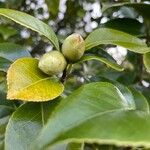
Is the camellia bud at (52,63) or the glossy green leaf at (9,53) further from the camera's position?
the glossy green leaf at (9,53)

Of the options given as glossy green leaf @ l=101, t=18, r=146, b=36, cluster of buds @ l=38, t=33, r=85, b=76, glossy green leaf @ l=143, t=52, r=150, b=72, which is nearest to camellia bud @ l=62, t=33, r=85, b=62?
cluster of buds @ l=38, t=33, r=85, b=76

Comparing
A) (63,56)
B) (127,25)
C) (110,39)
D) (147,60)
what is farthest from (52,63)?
(127,25)

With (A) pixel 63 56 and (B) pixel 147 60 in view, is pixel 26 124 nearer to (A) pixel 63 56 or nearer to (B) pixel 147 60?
(A) pixel 63 56

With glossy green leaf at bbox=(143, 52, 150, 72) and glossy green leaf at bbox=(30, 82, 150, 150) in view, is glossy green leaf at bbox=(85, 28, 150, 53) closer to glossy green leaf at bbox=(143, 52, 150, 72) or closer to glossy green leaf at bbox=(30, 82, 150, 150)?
glossy green leaf at bbox=(143, 52, 150, 72)

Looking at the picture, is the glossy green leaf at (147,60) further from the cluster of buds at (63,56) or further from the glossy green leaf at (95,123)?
the glossy green leaf at (95,123)

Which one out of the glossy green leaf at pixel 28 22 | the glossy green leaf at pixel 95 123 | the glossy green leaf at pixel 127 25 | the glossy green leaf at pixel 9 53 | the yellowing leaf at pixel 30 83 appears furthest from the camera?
the glossy green leaf at pixel 127 25

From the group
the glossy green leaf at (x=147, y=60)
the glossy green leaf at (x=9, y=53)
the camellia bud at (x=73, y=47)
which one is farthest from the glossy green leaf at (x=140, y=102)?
the glossy green leaf at (x=9, y=53)

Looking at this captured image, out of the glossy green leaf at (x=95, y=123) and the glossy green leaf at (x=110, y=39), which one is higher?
the glossy green leaf at (x=95, y=123)
